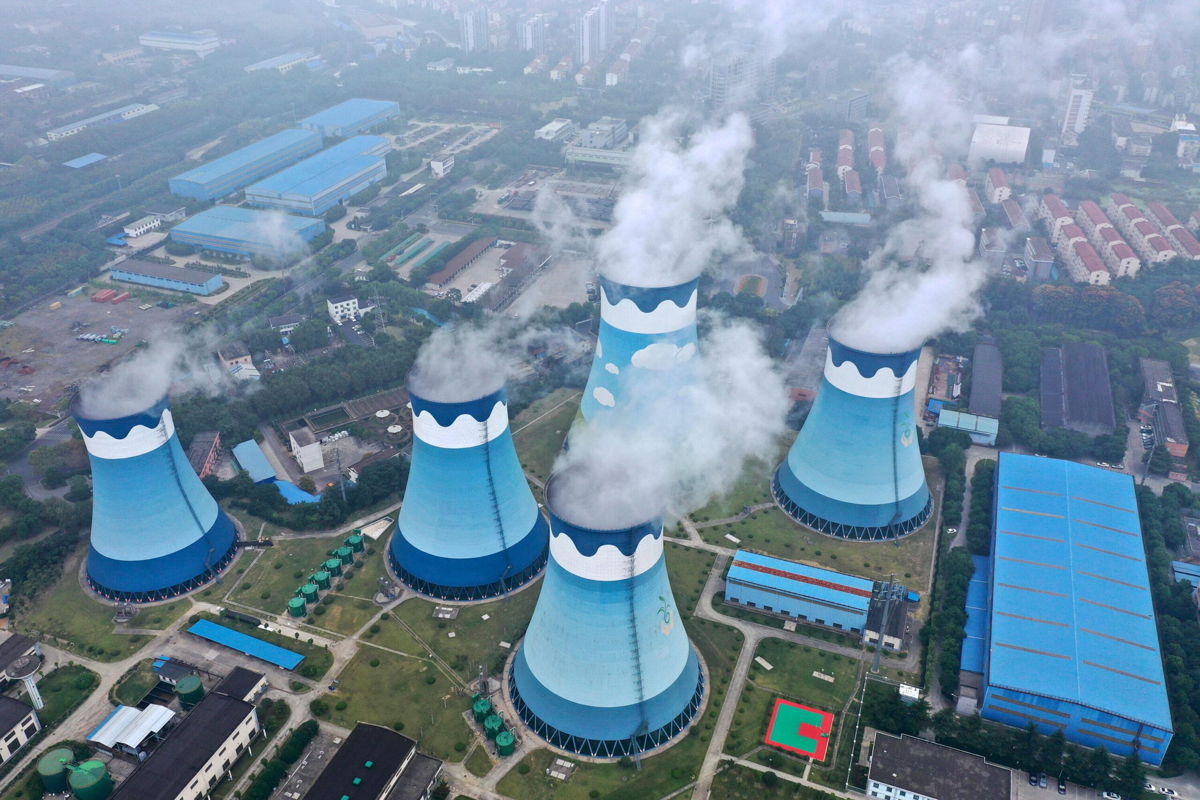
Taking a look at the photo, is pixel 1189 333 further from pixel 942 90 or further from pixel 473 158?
pixel 473 158

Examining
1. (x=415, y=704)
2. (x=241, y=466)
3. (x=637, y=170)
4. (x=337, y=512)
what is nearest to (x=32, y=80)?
(x=637, y=170)

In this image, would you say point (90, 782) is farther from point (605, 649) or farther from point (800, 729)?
point (800, 729)

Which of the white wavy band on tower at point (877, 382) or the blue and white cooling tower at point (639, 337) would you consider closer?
the white wavy band on tower at point (877, 382)

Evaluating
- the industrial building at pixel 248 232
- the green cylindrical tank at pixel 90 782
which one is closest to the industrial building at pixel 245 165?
the industrial building at pixel 248 232

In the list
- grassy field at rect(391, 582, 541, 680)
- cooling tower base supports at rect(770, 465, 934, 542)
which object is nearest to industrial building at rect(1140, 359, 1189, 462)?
cooling tower base supports at rect(770, 465, 934, 542)

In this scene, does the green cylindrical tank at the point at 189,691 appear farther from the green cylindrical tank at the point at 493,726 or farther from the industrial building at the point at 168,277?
the industrial building at the point at 168,277

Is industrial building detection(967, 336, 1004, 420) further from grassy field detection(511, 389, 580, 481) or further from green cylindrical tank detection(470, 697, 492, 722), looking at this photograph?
green cylindrical tank detection(470, 697, 492, 722)
